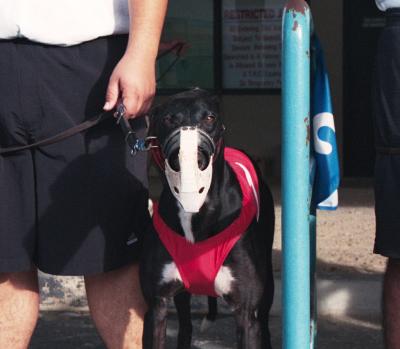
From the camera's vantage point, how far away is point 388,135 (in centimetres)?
338

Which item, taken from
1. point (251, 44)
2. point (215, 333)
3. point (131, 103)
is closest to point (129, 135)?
point (131, 103)

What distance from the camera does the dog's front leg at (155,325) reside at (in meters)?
3.49

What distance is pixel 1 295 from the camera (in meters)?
3.46

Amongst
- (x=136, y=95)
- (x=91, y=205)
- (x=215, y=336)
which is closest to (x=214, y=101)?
(x=136, y=95)

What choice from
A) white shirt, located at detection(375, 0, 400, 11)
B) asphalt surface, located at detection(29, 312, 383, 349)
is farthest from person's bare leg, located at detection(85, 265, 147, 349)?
asphalt surface, located at detection(29, 312, 383, 349)

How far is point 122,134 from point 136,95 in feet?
0.82

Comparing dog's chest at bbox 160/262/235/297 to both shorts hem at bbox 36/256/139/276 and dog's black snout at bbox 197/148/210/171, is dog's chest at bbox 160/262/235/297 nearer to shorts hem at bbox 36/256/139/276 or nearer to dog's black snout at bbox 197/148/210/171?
shorts hem at bbox 36/256/139/276

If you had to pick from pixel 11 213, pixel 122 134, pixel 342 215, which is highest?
pixel 122 134

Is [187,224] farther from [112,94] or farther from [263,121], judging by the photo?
[263,121]

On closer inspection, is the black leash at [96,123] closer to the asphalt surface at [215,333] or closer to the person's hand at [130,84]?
the person's hand at [130,84]

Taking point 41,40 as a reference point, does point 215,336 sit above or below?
below

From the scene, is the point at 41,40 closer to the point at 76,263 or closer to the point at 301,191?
the point at 76,263

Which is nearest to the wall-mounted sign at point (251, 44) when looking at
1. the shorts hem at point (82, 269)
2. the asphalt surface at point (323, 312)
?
the asphalt surface at point (323, 312)

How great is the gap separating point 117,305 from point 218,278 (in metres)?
0.36
